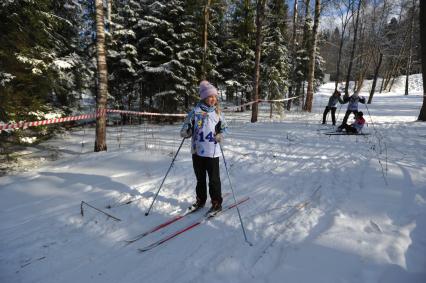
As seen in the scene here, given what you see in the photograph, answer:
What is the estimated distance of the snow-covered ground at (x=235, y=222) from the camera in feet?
10.3

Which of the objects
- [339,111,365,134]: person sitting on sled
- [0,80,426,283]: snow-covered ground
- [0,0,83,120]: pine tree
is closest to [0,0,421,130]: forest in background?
[0,0,83,120]: pine tree

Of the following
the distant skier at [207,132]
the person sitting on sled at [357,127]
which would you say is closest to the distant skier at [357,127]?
the person sitting on sled at [357,127]

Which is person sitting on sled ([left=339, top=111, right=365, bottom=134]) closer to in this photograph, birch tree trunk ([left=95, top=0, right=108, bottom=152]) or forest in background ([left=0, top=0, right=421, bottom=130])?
forest in background ([left=0, top=0, right=421, bottom=130])

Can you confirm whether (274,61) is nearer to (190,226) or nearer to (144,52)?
(144,52)

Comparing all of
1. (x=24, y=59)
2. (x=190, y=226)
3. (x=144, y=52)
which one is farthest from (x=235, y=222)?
(x=144, y=52)

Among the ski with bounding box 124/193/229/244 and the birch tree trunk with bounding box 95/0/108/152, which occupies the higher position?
the birch tree trunk with bounding box 95/0/108/152

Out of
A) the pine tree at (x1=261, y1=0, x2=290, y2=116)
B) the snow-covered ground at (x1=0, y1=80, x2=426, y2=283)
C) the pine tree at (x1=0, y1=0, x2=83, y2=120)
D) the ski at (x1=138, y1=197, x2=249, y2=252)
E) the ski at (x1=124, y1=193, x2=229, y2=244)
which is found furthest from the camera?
the pine tree at (x1=261, y1=0, x2=290, y2=116)

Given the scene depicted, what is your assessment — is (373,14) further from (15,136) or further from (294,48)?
(15,136)

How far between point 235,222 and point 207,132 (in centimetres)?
145

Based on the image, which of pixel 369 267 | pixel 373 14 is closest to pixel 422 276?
pixel 369 267

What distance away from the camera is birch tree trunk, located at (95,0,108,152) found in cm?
818

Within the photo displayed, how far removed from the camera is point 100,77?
8.48 meters

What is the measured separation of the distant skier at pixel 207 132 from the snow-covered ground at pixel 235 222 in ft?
2.18

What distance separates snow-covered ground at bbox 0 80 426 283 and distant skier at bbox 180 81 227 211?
0.67 metres
